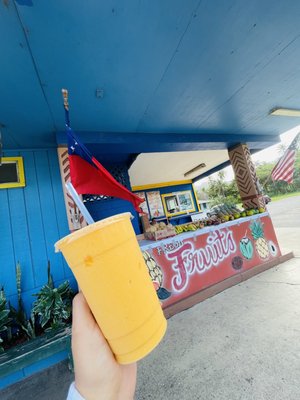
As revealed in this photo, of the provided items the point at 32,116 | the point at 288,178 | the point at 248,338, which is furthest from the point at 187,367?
the point at 288,178

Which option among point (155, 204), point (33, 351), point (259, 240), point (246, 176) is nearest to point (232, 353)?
point (33, 351)

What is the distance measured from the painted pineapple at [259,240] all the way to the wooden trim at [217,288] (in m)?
0.19

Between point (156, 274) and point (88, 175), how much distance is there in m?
1.76

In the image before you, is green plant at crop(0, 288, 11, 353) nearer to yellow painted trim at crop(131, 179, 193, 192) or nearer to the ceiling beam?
the ceiling beam

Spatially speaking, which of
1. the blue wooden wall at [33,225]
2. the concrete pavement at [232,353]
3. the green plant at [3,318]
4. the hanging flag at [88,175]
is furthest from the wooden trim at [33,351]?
the hanging flag at [88,175]

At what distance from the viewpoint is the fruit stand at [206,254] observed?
2930 millimetres

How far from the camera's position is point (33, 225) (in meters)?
2.74

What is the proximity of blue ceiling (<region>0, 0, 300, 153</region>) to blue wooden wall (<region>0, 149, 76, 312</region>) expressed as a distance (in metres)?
0.41

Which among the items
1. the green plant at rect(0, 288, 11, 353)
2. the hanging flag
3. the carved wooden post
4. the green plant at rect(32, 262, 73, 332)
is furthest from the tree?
the green plant at rect(0, 288, 11, 353)

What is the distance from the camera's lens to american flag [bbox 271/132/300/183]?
17.8 feet

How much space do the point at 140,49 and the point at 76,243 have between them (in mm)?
1873

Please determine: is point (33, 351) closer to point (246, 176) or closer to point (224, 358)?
point (224, 358)

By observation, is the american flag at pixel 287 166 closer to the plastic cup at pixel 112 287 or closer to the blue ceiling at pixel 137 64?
the blue ceiling at pixel 137 64

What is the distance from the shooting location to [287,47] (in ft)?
6.81
